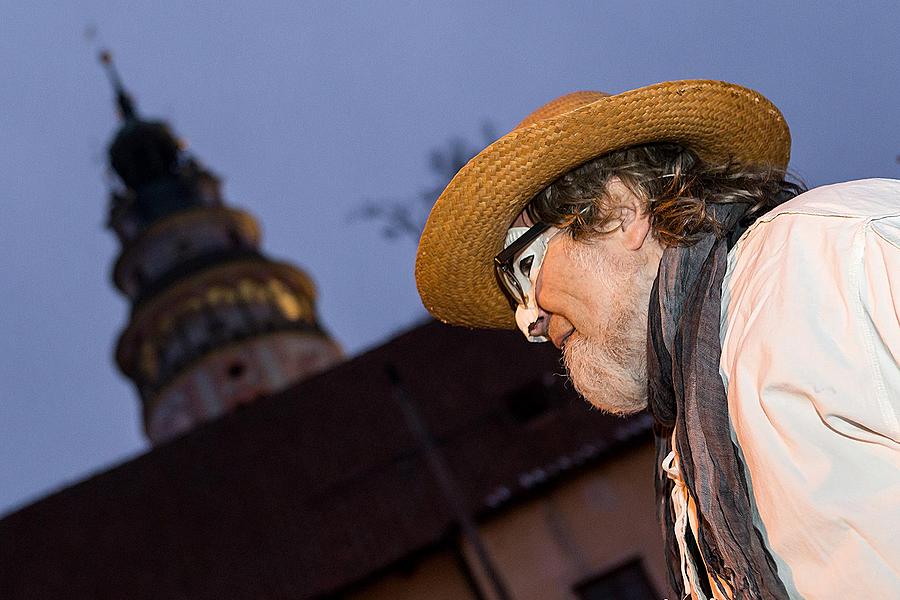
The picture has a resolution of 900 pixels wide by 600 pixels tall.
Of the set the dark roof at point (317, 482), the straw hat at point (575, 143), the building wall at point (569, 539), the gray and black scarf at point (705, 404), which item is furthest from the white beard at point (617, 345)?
the dark roof at point (317, 482)

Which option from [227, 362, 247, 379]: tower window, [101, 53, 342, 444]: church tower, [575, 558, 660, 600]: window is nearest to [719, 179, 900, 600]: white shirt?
[575, 558, 660, 600]: window

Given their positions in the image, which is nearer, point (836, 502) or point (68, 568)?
point (836, 502)

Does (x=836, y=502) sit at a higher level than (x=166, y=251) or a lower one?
lower

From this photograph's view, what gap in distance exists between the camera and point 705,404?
2344 millimetres

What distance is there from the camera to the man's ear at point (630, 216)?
9.50 ft

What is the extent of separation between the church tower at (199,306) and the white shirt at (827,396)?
25.8 metres

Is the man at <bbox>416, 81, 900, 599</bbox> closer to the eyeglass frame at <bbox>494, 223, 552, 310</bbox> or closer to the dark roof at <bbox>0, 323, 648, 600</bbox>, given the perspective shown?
the eyeglass frame at <bbox>494, 223, 552, 310</bbox>

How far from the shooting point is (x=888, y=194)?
2.22 meters

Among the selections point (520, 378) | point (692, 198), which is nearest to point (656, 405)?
point (692, 198)

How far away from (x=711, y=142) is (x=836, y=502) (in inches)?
51.6

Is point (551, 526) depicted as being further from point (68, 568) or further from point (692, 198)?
point (692, 198)

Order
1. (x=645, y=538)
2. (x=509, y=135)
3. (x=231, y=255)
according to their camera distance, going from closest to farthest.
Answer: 1. (x=509, y=135)
2. (x=645, y=538)
3. (x=231, y=255)

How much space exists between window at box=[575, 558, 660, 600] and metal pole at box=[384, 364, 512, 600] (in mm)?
→ 942

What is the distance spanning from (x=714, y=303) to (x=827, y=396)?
0.45 m
